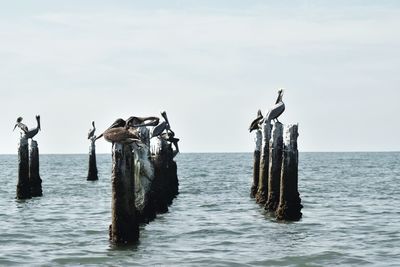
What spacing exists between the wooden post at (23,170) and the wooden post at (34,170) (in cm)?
78

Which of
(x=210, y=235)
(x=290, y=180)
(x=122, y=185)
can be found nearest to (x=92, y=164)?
(x=290, y=180)

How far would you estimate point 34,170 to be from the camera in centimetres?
2850

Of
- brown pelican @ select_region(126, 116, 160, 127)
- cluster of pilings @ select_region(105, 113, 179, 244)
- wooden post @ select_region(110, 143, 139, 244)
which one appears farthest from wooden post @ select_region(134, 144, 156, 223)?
wooden post @ select_region(110, 143, 139, 244)

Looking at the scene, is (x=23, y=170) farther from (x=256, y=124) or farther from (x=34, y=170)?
(x=256, y=124)

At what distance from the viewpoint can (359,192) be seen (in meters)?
32.8

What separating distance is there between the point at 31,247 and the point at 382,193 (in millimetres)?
18741

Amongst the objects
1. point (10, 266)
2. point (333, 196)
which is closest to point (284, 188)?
point (10, 266)

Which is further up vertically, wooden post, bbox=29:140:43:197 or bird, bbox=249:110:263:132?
bird, bbox=249:110:263:132

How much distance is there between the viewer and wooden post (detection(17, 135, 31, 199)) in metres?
26.9

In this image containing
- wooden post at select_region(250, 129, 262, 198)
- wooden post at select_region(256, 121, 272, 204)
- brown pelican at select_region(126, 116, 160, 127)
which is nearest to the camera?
brown pelican at select_region(126, 116, 160, 127)

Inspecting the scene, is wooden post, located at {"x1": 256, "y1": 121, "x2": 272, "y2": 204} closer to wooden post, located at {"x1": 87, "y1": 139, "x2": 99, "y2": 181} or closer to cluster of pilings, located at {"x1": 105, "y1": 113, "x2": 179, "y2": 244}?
cluster of pilings, located at {"x1": 105, "y1": 113, "x2": 179, "y2": 244}

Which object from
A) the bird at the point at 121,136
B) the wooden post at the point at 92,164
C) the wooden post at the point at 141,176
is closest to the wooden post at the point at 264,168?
the wooden post at the point at 141,176

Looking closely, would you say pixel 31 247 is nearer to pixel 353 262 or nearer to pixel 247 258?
pixel 247 258

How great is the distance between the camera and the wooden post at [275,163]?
19.7m
